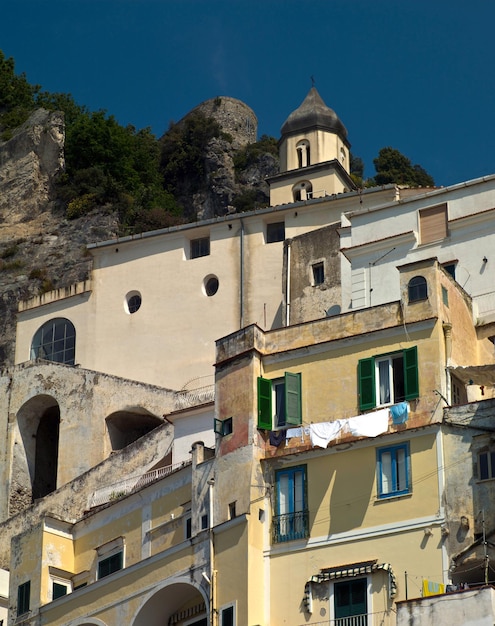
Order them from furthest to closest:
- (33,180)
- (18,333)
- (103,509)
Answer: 1. (33,180)
2. (18,333)
3. (103,509)

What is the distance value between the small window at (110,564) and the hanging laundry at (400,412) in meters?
9.87

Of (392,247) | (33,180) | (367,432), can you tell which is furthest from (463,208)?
(33,180)

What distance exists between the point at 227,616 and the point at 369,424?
5.53 m

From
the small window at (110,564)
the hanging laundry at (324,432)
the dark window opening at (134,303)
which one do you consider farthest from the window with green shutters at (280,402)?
the dark window opening at (134,303)

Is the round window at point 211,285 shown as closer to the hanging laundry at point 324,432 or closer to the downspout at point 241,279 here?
the downspout at point 241,279

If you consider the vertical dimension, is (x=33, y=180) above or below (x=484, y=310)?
above

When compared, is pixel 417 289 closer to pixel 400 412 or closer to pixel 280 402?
pixel 400 412

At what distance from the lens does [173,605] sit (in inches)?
1411

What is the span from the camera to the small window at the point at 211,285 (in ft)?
191

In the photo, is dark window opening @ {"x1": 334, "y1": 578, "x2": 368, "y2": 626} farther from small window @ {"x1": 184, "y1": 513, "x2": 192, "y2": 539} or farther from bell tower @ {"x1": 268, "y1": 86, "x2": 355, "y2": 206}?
bell tower @ {"x1": 268, "y1": 86, "x2": 355, "y2": 206}

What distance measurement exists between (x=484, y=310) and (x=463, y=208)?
16.9ft

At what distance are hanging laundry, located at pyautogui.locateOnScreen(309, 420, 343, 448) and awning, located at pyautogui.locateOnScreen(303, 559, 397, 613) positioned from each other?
121 inches

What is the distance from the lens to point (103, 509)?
134 feet

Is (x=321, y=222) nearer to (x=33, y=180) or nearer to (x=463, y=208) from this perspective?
(x=463, y=208)
